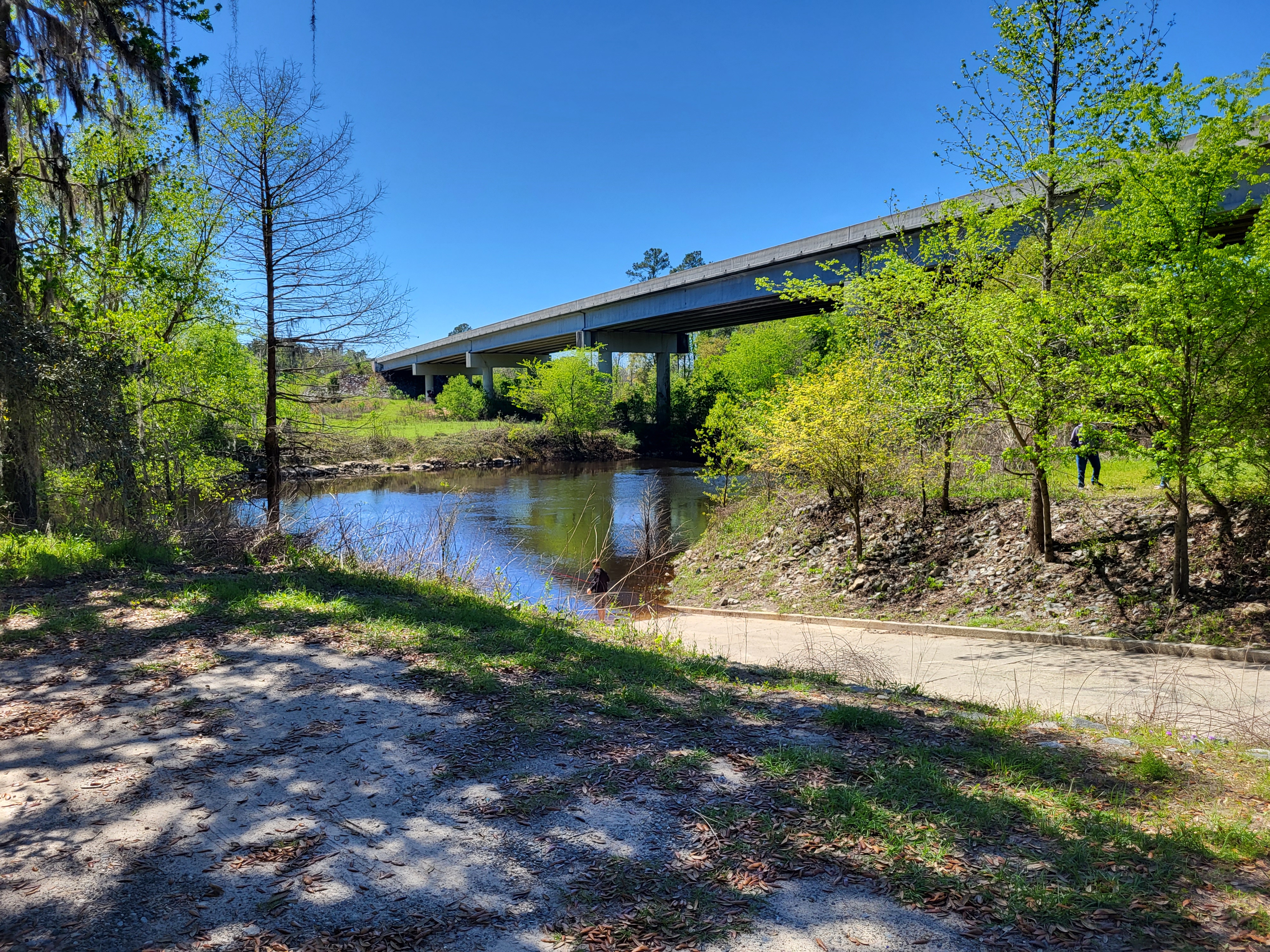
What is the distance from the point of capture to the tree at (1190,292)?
28.0ft

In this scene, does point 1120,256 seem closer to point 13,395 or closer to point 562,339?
point 13,395

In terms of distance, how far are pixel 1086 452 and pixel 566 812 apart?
931cm

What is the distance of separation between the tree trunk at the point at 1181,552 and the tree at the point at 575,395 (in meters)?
47.4

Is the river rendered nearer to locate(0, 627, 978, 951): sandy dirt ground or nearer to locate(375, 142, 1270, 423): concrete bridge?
locate(0, 627, 978, 951): sandy dirt ground

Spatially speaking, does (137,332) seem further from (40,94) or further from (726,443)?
(726,443)

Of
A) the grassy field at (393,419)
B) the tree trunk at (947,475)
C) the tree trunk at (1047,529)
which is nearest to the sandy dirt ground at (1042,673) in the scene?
the tree trunk at (1047,529)

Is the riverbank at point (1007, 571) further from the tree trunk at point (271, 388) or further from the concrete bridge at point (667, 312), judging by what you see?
the tree trunk at point (271, 388)

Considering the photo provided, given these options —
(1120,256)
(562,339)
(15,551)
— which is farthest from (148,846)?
(562,339)

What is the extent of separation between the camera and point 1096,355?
371 inches

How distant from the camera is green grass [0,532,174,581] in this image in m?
8.41

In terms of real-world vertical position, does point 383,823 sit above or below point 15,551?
below

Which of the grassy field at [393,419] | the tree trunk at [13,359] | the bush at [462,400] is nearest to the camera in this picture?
the tree trunk at [13,359]

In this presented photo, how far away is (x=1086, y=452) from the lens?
9938 millimetres

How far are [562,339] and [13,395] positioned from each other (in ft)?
180
